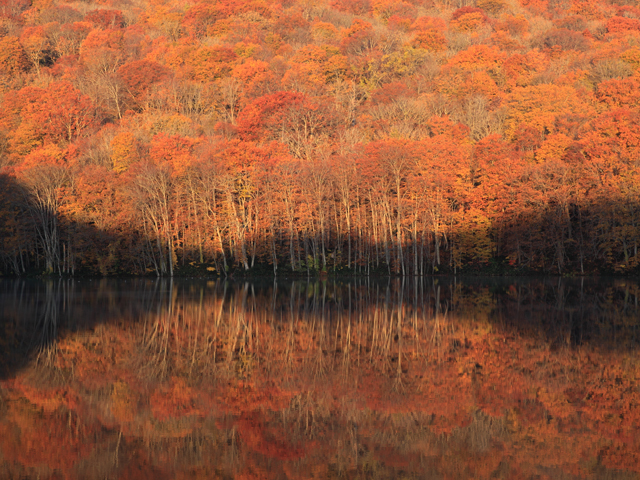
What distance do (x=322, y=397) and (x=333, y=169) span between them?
182 feet

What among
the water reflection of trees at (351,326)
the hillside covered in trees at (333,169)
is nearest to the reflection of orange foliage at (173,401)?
the water reflection of trees at (351,326)

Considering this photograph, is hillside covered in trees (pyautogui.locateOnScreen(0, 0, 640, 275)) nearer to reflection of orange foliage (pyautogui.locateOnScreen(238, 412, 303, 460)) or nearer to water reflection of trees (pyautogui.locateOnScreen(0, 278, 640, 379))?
water reflection of trees (pyautogui.locateOnScreen(0, 278, 640, 379))

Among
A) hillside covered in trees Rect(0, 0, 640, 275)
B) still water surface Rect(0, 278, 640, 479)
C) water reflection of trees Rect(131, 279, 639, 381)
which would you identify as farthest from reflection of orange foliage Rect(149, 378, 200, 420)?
hillside covered in trees Rect(0, 0, 640, 275)

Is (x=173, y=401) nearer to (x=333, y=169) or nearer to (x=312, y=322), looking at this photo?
(x=312, y=322)

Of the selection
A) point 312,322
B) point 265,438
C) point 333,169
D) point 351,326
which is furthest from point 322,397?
point 333,169

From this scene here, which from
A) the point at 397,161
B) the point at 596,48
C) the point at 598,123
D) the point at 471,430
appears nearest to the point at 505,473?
the point at 471,430

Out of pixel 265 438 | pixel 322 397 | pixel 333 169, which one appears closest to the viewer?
pixel 265 438

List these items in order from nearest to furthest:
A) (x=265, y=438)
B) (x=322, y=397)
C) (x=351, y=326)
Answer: (x=265, y=438) < (x=322, y=397) < (x=351, y=326)

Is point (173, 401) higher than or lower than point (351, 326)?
lower

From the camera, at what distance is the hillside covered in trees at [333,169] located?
64.8m

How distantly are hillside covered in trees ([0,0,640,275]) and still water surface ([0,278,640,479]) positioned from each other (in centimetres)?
3846

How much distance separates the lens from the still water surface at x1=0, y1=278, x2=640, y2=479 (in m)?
10.6

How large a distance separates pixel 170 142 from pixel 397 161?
26434 mm

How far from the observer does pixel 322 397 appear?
14.4m
